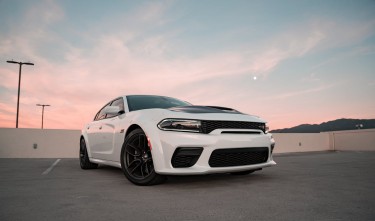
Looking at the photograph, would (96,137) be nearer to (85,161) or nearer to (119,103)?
(119,103)

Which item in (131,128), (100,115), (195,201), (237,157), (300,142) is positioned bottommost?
(195,201)

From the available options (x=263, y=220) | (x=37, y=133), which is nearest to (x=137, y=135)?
(x=263, y=220)

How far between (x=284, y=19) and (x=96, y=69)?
7.30 metres

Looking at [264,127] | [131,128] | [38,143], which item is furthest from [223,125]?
[38,143]

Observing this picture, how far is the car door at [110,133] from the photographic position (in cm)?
481

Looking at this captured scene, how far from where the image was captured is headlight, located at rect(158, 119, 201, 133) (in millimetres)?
3676

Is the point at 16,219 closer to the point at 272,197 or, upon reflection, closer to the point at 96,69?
the point at 272,197

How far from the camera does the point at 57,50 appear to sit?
11578 mm

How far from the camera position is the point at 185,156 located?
141 inches

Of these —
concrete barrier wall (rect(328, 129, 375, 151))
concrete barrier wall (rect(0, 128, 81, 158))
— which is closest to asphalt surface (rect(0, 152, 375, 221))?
concrete barrier wall (rect(0, 128, 81, 158))

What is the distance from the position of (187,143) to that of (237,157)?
737mm

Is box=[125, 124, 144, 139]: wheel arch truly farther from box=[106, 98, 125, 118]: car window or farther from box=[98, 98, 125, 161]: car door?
box=[106, 98, 125, 118]: car window

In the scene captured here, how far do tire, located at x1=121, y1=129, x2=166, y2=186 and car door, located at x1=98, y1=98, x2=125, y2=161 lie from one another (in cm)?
58

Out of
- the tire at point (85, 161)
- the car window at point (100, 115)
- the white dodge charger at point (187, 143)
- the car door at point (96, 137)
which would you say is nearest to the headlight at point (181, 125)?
the white dodge charger at point (187, 143)
